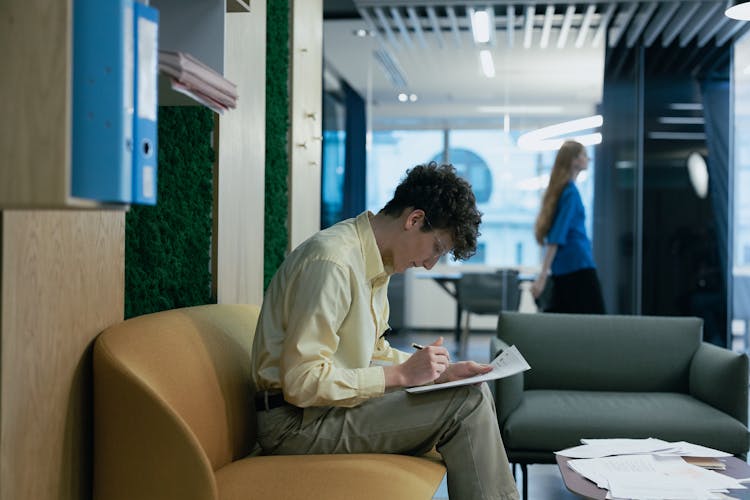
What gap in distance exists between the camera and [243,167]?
11.2 feet

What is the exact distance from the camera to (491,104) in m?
6.76

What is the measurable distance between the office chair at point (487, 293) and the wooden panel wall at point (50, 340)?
4.71 meters

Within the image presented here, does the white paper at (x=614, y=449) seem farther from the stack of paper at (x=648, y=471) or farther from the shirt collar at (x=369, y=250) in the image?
the shirt collar at (x=369, y=250)

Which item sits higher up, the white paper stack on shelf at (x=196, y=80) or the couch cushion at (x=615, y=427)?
the white paper stack on shelf at (x=196, y=80)

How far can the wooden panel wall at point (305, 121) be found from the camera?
436 centimetres

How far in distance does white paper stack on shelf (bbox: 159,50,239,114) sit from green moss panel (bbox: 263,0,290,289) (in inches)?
68.9

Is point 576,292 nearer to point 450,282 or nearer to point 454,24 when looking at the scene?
point 450,282

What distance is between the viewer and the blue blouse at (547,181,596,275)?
5488 millimetres

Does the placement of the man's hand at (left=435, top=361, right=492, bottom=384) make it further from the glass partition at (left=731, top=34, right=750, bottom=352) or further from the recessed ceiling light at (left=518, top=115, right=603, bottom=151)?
the glass partition at (left=731, top=34, right=750, bottom=352)

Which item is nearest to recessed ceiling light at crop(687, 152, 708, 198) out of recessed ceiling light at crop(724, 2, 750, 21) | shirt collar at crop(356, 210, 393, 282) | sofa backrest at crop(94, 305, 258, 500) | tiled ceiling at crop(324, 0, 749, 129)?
tiled ceiling at crop(324, 0, 749, 129)

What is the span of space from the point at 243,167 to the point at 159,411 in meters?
1.64

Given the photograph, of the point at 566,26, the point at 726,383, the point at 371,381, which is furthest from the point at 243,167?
the point at 566,26

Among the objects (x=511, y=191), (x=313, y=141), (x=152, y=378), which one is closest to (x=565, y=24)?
(x=511, y=191)

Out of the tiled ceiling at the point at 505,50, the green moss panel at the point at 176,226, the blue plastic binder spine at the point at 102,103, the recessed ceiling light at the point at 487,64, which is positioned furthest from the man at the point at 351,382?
the recessed ceiling light at the point at 487,64
